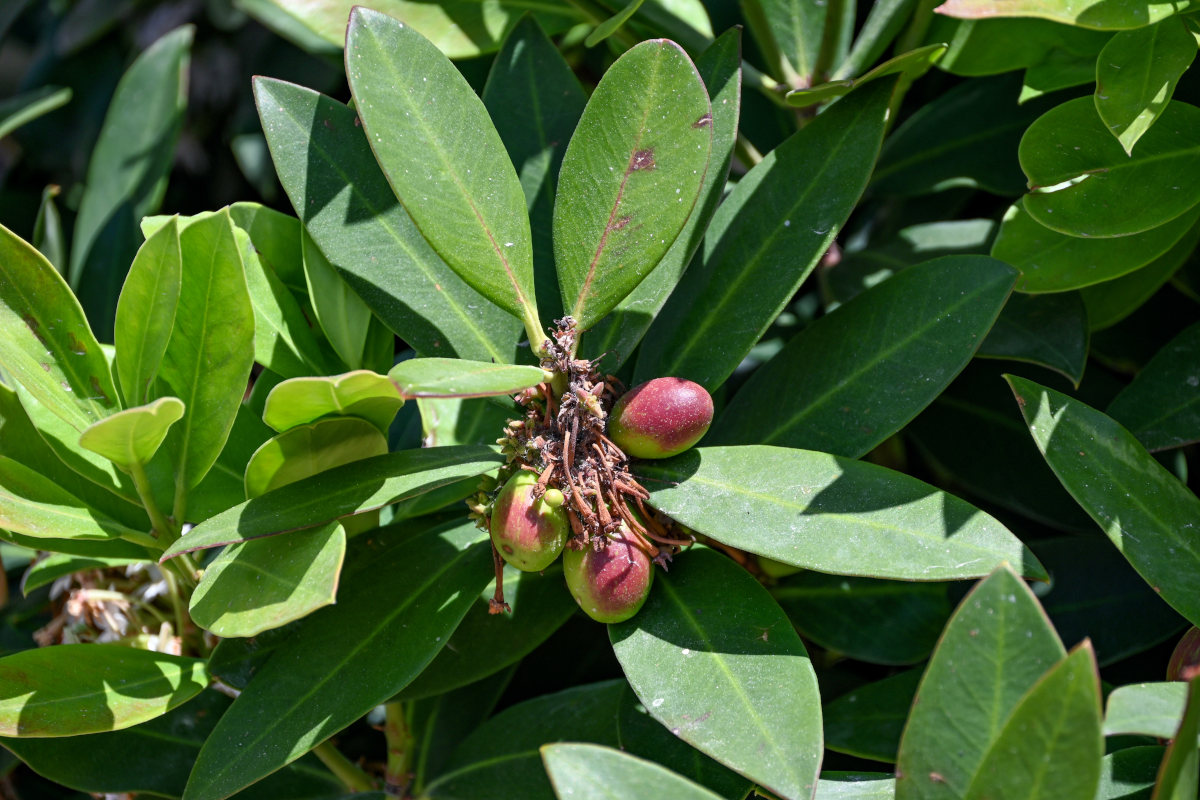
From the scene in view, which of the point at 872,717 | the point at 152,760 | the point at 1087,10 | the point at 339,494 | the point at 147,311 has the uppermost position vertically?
the point at 1087,10

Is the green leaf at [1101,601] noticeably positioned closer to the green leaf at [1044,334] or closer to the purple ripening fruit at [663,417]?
the green leaf at [1044,334]

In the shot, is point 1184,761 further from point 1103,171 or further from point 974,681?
point 1103,171

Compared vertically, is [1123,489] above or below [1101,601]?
above

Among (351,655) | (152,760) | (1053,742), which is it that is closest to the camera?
(1053,742)

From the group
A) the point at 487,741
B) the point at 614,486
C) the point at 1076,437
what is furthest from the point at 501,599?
the point at 1076,437

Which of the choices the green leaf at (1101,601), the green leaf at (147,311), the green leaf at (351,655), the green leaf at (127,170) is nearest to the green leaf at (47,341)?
the green leaf at (147,311)

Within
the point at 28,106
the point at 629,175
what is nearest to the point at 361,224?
the point at 629,175
